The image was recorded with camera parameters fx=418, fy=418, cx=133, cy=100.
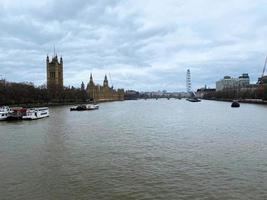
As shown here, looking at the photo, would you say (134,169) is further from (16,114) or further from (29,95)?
(29,95)

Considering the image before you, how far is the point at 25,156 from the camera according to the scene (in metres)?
25.7

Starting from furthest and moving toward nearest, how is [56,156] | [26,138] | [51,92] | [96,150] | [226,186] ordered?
[51,92] < [26,138] < [96,150] < [56,156] < [226,186]

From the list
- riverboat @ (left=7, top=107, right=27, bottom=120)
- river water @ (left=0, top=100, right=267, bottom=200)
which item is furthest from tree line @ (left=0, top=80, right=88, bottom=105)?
river water @ (left=0, top=100, right=267, bottom=200)

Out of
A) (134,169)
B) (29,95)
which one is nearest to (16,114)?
(134,169)

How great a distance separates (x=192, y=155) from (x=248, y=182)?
7.16 m

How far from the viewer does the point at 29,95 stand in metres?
109

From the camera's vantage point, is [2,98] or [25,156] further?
[2,98]

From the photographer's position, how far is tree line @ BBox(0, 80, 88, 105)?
96.9 meters

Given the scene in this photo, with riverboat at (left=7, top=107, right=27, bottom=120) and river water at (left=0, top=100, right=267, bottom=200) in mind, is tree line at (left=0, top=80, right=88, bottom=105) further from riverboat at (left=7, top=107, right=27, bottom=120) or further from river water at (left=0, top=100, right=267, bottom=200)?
river water at (left=0, top=100, right=267, bottom=200)

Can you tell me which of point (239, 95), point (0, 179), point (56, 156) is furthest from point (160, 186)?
point (239, 95)

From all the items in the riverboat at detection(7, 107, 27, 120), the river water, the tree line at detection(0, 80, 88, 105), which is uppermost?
the tree line at detection(0, 80, 88, 105)

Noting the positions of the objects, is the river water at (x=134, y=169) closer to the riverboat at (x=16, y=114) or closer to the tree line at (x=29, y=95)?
the riverboat at (x=16, y=114)

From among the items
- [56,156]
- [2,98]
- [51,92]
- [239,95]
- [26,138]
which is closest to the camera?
[56,156]

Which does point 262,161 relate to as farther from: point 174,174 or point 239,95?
point 239,95
